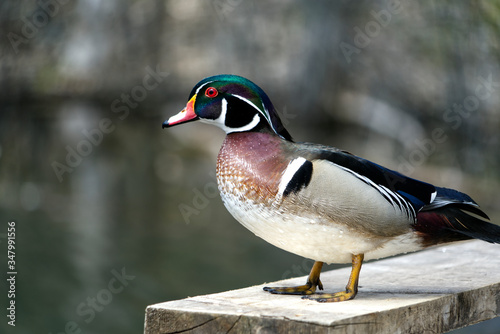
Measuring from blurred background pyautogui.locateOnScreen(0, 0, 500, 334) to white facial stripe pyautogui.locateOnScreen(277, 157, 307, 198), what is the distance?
108 inches

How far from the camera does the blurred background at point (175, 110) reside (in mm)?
4887

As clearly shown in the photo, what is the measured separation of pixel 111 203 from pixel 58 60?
7.05 ft

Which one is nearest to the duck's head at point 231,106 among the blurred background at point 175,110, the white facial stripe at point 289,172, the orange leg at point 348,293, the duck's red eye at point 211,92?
the duck's red eye at point 211,92

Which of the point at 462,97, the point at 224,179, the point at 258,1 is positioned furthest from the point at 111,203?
the point at 224,179

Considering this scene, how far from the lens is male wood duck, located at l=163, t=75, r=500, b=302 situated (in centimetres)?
169

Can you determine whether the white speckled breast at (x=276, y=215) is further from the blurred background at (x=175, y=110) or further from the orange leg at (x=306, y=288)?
the blurred background at (x=175, y=110)

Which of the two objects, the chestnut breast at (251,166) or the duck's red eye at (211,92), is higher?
the duck's red eye at (211,92)

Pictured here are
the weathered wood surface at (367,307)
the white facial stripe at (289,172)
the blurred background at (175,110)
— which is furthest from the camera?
the blurred background at (175,110)

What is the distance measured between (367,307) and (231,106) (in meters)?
0.61

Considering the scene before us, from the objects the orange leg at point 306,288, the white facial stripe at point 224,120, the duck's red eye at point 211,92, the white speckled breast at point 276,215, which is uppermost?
the duck's red eye at point 211,92

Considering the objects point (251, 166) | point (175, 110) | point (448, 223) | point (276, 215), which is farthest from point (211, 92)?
point (175, 110)

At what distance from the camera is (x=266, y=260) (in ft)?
16.3

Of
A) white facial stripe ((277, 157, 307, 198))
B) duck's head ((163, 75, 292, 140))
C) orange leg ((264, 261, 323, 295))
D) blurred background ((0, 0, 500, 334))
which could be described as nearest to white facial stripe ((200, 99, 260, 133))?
duck's head ((163, 75, 292, 140))

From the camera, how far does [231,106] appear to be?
1780 mm
